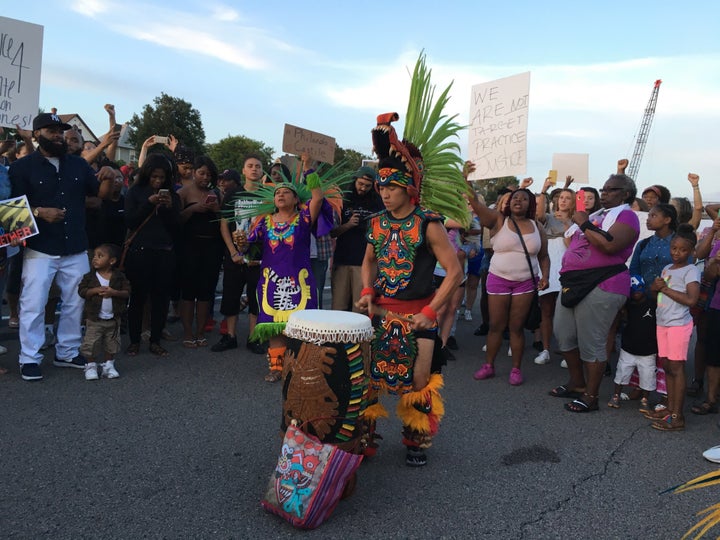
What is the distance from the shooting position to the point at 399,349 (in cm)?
360

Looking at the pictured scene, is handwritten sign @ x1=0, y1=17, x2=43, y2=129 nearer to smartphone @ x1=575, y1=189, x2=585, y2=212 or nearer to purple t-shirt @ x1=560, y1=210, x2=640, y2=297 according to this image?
purple t-shirt @ x1=560, y1=210, x2=640, y2=297

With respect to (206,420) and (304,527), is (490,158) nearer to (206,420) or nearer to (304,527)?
(206,420)

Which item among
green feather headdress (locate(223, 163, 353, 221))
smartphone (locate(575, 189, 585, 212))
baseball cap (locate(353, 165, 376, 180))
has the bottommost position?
green feather headdress (locate(223, 163, 353, 221))

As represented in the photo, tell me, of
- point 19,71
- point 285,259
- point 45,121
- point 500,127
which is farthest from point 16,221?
point 500,127

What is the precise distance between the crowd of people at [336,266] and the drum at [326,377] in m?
0.52

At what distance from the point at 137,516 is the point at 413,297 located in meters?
1.98

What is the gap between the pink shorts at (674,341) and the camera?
482 centimetres

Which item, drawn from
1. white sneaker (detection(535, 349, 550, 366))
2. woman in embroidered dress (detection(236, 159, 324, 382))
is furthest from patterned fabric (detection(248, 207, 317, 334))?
white sneaker (detection(535, 349, 550, 366))

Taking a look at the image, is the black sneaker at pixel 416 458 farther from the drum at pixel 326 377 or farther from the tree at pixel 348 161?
the tree at pixel 348 161

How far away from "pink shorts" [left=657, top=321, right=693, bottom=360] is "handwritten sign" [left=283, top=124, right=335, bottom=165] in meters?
3.73

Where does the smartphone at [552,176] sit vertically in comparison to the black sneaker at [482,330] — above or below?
above

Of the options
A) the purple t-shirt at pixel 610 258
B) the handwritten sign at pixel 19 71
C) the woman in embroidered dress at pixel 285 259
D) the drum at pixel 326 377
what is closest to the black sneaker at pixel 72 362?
the woman in embroidered dress at pixel 285 259

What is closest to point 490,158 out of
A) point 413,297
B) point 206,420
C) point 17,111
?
point 413,297

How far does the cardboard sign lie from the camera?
15.9ft
